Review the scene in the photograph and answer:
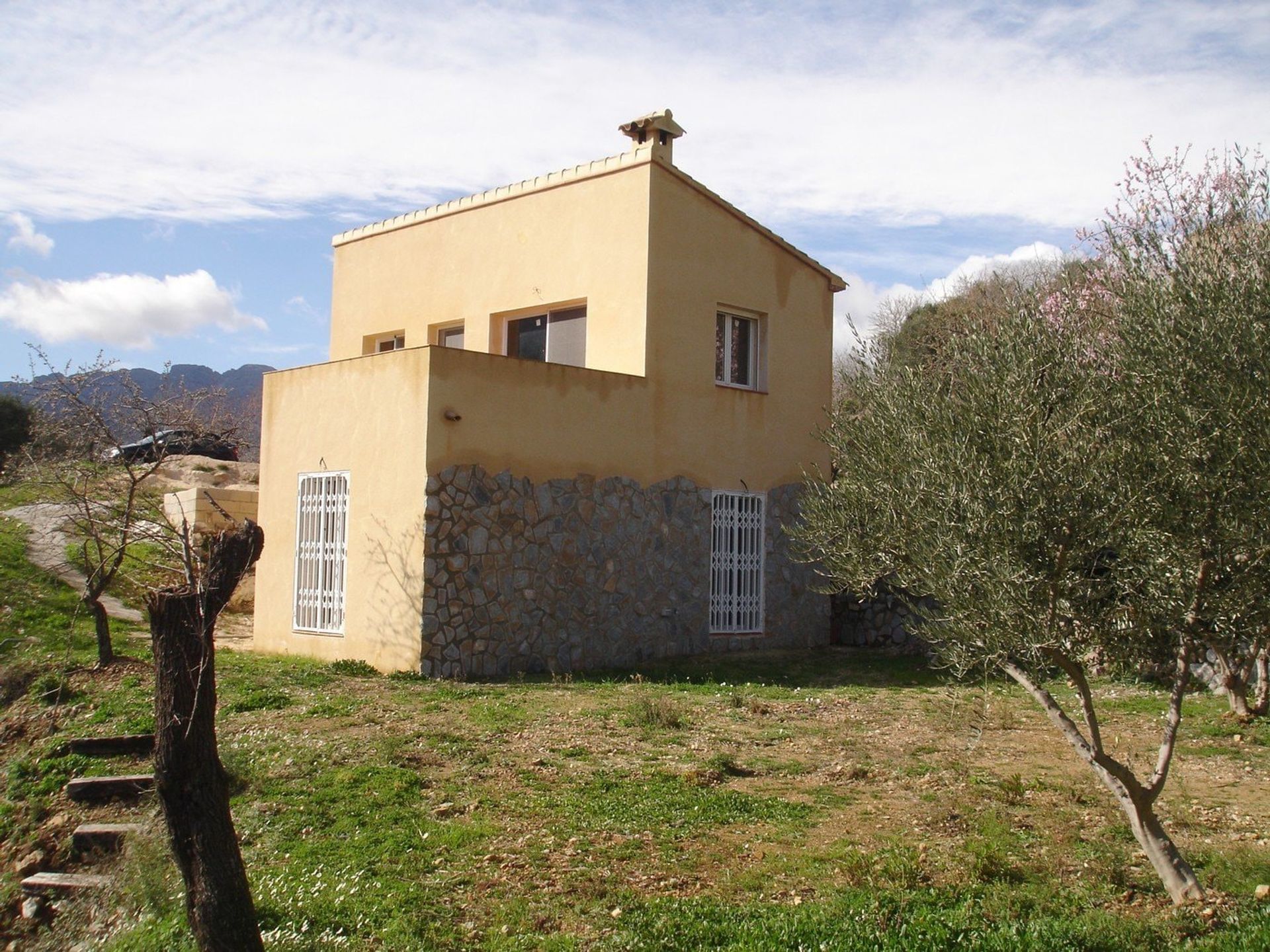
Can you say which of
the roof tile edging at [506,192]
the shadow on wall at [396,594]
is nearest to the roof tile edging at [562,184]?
the roof tile edging at [506,192]

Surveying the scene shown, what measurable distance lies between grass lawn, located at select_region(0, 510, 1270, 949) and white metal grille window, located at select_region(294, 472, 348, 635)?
4.71 feet

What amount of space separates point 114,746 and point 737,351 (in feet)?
34.8

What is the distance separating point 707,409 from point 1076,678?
1062cm

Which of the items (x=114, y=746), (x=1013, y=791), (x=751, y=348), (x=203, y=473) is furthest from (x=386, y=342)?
(x=1013, y=791)

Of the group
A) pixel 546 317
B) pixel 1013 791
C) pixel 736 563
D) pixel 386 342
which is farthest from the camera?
pixel 386 342

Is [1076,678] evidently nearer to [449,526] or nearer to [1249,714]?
[1249,714]

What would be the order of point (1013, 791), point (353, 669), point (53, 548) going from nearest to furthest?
1. point (1013, 791)
2. point (353, 669)
3. point (53, 548)

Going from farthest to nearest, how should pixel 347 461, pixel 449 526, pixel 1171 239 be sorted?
pixel 347 461 < pixel 449 526 < pixel 1171 239

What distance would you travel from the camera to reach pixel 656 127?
53.5 ft

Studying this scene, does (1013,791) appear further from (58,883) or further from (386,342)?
(386,342)

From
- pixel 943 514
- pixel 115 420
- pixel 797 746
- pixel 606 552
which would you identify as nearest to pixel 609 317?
pixel 606 552

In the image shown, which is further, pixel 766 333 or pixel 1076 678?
pixel 766 333

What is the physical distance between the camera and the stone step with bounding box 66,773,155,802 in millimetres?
9430

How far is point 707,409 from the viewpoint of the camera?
16547 mm
